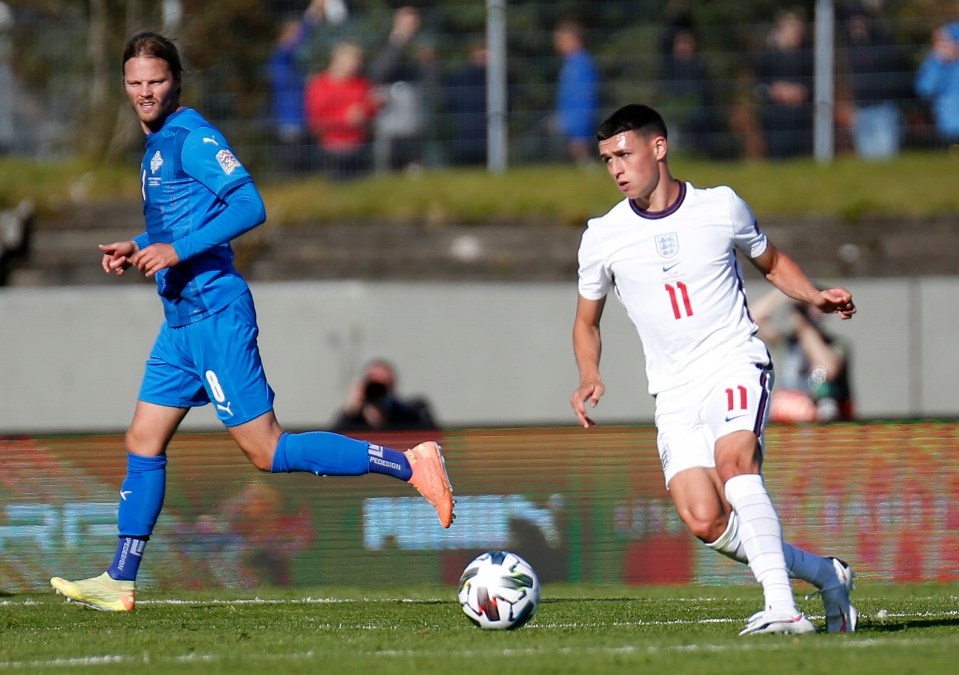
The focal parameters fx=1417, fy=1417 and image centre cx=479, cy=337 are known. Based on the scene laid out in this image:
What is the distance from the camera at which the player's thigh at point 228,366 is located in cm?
623

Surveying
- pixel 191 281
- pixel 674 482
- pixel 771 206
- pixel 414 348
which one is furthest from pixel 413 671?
pixel 771 206

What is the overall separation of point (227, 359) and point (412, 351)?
6799 mm

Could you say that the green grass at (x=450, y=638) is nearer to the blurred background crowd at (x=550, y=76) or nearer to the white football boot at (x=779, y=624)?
the white football boot at (x=779, y=624)

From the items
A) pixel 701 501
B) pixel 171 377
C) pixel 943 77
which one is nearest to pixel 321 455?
pixel 171 377

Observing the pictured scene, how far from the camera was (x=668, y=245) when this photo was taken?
5.70m

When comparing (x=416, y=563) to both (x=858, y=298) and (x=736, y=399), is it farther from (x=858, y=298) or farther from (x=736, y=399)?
(x=858, y=298)

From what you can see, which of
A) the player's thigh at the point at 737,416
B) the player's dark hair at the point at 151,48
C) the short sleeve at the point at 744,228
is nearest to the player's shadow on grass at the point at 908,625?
the player's thigh at the point at 737,416

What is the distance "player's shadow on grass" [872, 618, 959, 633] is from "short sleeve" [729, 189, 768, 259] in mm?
1588

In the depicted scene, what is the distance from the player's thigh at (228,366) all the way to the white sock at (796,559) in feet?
6.89

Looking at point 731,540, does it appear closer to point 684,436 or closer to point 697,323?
point 684,436

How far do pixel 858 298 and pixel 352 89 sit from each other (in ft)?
18.3

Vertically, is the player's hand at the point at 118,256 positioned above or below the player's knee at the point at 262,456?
above

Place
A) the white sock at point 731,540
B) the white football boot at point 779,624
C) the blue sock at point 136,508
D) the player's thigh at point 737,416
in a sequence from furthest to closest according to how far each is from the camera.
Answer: the blue sock at point 136,508
the white sock at point 731,540
the player's thigh at point 737,416
the white football boot at point 779,624

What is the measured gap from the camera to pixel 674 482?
5621mm
